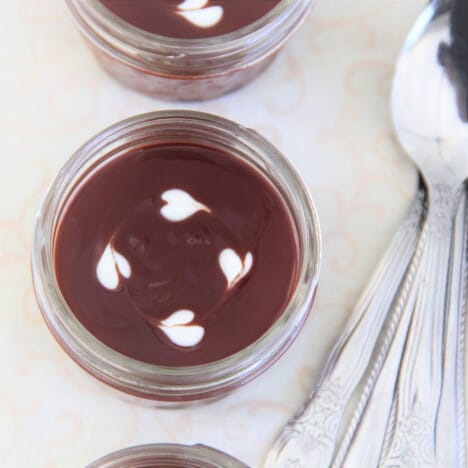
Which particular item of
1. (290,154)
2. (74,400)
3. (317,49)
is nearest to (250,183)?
(290,154)

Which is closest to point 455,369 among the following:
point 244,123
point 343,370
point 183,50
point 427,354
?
point 427,354

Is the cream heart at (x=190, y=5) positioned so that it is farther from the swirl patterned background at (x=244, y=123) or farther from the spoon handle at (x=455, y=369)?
the spoon handle at (x=455, y=369)

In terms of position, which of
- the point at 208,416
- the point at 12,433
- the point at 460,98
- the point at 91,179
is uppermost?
the point at 460,98

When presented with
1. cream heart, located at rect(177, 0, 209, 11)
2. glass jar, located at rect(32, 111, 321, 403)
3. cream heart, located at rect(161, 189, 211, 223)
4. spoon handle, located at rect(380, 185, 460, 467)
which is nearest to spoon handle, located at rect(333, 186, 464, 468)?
spoon handle, located at rect(380, 185, 460, 467)

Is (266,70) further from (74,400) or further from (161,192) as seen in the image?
(74,400)

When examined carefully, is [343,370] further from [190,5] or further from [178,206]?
[190,5]
